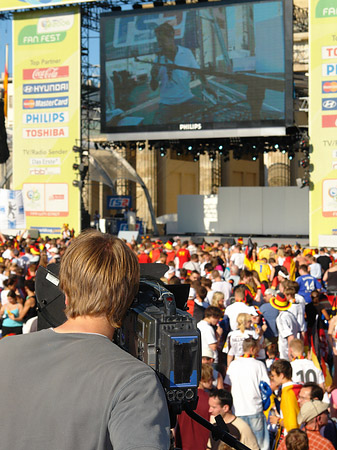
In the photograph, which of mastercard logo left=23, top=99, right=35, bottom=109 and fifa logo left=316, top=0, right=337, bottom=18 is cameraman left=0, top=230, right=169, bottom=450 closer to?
fifa logo left=316, top=0, right=337, bottom=18

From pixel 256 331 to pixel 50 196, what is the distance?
947 inches

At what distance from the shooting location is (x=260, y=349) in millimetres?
8094

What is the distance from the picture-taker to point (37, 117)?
3122 centimetres

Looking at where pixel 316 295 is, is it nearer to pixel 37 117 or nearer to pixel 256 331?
pixel 256 331

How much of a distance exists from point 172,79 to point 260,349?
72.1 feet

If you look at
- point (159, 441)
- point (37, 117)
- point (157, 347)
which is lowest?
point (159, 441)

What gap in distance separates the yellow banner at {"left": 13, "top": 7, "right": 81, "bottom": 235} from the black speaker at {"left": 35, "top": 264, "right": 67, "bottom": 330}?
28156 mm

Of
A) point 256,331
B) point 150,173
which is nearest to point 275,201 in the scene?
point 150,173

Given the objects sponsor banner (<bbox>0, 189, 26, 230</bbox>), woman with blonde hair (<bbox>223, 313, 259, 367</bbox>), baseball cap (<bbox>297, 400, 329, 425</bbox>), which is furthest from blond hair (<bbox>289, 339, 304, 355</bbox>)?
sponsor banner (<bbox>0, 189, 26, 230</bbox>)

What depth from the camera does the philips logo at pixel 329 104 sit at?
2680cm

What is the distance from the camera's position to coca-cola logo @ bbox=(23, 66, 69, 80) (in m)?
30.8

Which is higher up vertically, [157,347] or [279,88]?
[279,88]

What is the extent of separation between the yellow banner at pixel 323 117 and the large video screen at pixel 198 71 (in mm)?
1020

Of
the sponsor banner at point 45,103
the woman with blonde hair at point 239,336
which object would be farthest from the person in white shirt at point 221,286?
the sponsor banner at point 45,103
